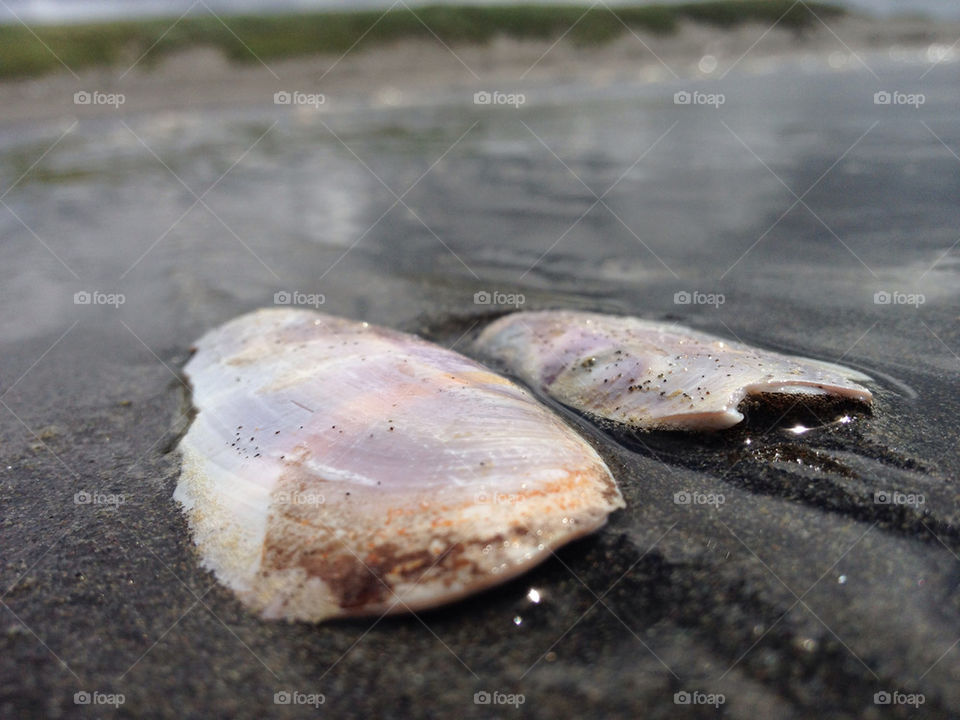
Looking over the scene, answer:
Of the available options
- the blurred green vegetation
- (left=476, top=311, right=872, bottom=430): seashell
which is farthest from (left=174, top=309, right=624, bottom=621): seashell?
the blurred green vegetation

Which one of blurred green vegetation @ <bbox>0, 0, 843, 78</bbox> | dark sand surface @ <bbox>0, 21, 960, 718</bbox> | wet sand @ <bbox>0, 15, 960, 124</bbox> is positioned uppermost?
blurred green vegetation @ <bbox>0, 0, 843, 78</bbox>

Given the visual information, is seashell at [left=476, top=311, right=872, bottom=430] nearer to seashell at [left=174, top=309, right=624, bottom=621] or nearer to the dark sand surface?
the dark sand surface

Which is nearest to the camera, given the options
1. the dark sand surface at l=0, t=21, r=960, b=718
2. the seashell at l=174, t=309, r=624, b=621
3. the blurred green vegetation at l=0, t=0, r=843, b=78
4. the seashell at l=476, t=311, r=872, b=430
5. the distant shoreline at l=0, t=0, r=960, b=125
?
the dark sand surface at l=0, t=21, r=960, b=718

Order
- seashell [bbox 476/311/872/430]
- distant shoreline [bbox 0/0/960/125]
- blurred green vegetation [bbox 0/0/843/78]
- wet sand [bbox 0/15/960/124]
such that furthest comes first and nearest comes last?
blurred green vegetation [bbox 0/0/843/78], distant shoreline [bbox 0/0/960/125], wet sand [bbox 0/15/960/124], seashell [bbox 476/311/872/430]

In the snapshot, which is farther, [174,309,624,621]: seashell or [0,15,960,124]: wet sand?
[0,15,960,124]: wet sand

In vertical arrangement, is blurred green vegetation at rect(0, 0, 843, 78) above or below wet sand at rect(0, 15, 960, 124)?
above

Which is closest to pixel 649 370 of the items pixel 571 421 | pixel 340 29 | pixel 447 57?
pixel 571 421

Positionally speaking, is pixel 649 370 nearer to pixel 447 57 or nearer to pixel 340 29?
pixel 447 57

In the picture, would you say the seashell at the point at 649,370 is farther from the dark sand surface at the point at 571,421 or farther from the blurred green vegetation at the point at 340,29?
the blurred green vegetation at the point at 340,29

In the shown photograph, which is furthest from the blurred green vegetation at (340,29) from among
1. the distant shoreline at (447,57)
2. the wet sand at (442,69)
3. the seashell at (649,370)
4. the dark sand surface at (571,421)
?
the seashell at (649,370)
